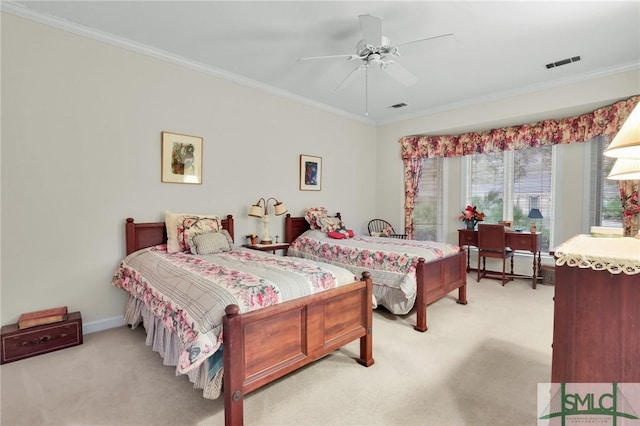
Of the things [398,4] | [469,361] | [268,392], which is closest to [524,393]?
[469,361]

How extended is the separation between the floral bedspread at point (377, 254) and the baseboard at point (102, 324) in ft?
7.31

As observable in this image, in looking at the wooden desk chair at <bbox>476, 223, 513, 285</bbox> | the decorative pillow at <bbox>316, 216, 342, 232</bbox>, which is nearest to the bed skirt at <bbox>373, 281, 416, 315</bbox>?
the decorative pillow at <bbox>316, 216, 342, 232</bbox>

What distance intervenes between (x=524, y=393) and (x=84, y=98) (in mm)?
4417

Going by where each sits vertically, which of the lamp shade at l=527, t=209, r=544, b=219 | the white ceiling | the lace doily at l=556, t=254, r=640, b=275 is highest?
the white ceiling

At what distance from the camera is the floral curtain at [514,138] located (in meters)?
3.93

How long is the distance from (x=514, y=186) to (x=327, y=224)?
329 centimetres

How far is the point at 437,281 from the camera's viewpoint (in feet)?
11.5

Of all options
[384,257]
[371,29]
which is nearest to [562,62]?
[371,29]

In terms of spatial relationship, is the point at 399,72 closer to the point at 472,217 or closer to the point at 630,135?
the point at 630,135

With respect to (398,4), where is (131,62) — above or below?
below

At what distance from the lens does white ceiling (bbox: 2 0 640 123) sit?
2621mm

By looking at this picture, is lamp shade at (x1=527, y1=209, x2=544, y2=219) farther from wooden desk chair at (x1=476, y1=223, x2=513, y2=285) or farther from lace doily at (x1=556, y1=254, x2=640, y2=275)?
lace doily at (x1=556, y1=254, x2=640, y2=275)

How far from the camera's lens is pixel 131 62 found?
3227mm

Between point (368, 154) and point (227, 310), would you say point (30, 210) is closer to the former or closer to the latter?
point (227, 310)
